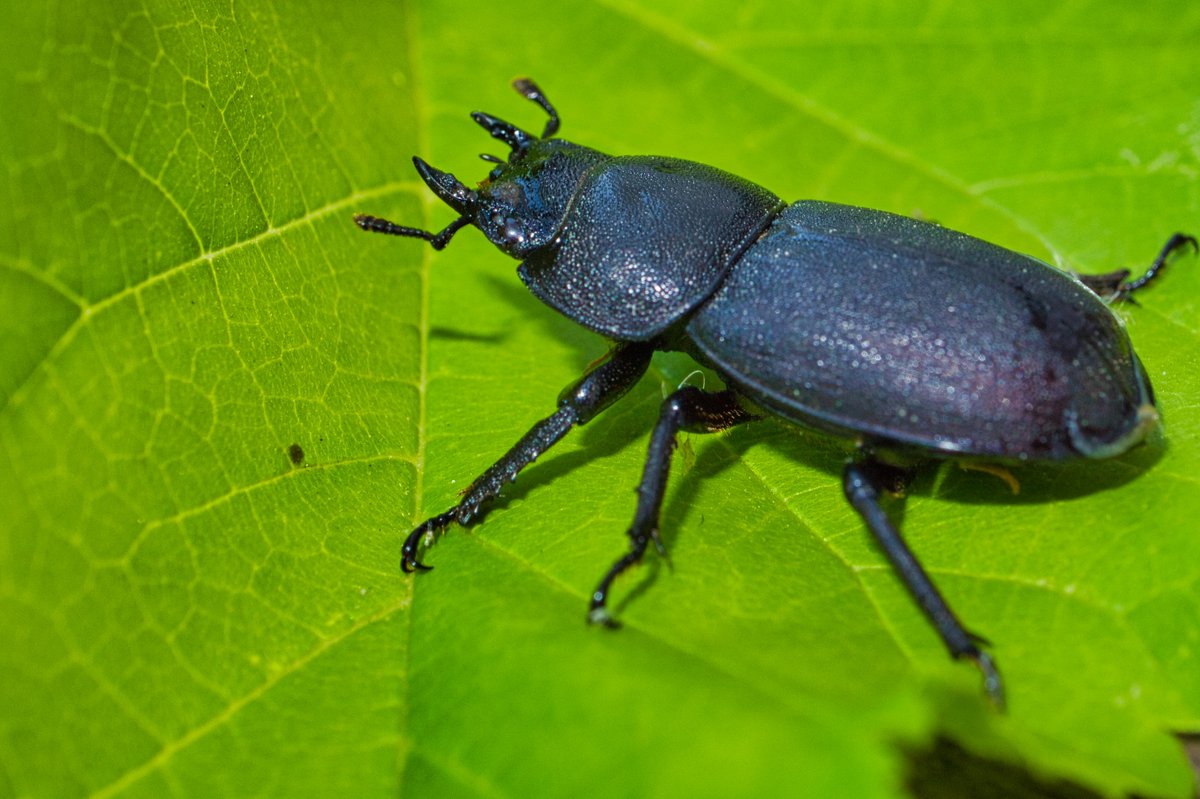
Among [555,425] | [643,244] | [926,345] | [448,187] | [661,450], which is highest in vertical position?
[926,345]

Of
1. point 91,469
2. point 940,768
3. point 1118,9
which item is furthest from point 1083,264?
point 91,469

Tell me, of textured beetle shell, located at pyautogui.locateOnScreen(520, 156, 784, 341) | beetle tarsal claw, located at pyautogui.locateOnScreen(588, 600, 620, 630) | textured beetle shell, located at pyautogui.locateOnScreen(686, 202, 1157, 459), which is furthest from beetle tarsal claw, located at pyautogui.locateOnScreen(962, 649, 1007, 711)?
textured beetle shell, located at pyautogui.locateOnScreen(520, 156, 784, 341)

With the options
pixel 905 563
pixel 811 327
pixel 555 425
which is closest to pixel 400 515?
pixel 555 425

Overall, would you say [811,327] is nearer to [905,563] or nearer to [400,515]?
[905,563]

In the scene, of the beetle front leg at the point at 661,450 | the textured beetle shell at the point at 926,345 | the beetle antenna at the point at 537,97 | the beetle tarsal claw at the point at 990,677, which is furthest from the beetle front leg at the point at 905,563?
the beetle antenna at the point at 537,97

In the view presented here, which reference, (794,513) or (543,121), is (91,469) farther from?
(543,121)

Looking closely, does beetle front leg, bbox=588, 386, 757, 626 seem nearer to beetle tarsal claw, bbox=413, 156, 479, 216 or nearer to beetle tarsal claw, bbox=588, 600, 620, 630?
beetle tarsal claw, bbox=588, 600, 620, 630
